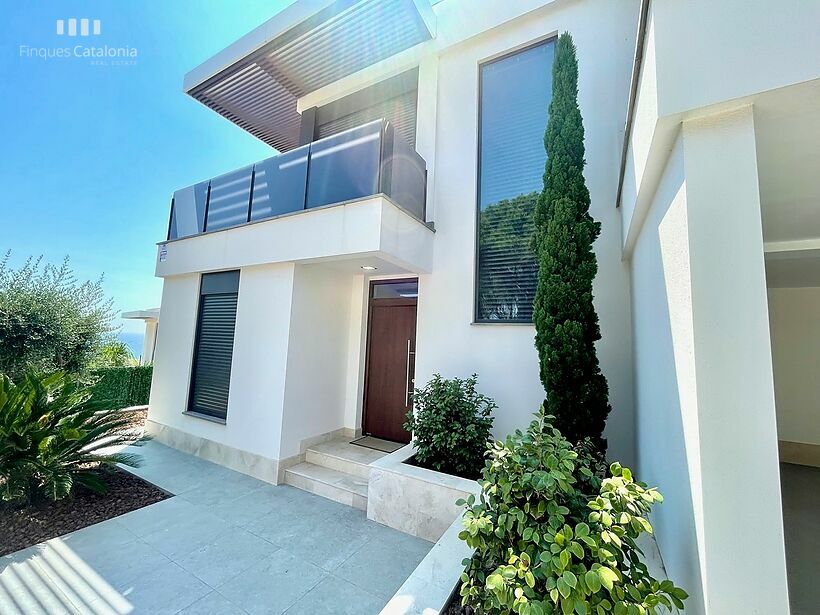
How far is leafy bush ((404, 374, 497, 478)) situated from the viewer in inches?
160

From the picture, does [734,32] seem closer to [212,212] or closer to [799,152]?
[799,152]

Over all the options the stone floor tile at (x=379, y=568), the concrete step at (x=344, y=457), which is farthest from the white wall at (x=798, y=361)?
the concrete step at (x=344, y=457)

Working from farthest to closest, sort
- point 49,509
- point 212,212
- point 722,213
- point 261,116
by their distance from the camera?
1. point 261,116
2. point 212,212
3. point 49,509
4. point 722,213

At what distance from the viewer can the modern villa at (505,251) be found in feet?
4.75

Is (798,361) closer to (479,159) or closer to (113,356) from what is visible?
(479,159)

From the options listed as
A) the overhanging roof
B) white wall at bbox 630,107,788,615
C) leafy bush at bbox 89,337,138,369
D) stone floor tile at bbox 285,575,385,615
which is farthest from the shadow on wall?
leafy bush at bbox 89,337,138,369

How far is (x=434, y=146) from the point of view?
5.93 metres

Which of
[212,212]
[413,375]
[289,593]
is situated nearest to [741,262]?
[289,593]

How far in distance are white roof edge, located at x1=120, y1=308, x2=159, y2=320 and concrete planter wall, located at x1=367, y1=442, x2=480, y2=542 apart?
1259 centimetres

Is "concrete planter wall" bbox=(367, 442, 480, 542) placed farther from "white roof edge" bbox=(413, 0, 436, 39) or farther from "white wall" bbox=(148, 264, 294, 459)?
"white roof edge" bbox=(413, 0, 436, 39)

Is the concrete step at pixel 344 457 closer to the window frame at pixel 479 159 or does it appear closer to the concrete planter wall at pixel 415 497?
the concrete planter wall at pixel 415 497

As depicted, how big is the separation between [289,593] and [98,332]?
761 centimetres

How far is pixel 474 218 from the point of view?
5395 mm

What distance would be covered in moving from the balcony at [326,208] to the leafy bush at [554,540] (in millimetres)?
3197
